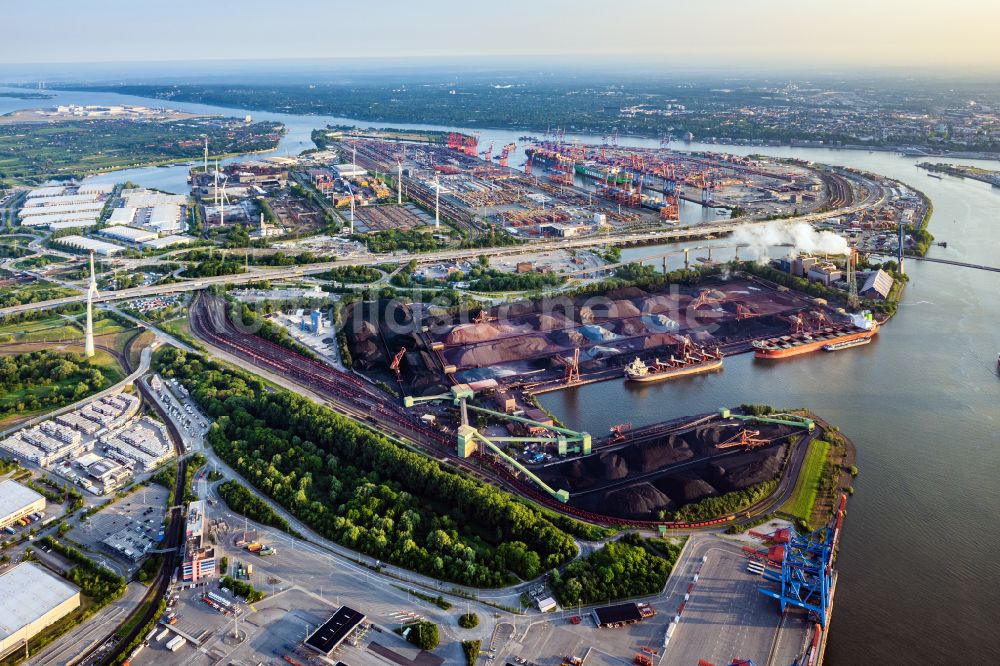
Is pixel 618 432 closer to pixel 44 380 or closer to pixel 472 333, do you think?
pixel 472 333

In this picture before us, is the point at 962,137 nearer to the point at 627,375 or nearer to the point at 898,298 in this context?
the point at 898,298

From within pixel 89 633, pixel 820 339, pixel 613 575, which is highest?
pixel 820 339

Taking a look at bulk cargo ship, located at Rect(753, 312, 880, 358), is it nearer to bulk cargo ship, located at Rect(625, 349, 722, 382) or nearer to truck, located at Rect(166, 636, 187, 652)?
bulk cargo ship, located at Rect(625, 349, 722, 382)

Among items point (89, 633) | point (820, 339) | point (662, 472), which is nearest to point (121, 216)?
point (89, 633)

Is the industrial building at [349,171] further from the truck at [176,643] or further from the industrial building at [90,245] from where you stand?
the truck at [176,643]

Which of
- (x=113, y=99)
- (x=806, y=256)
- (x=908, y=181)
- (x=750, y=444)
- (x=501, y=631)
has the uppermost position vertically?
(x=113, y=99)

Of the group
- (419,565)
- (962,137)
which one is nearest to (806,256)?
(419,565)
